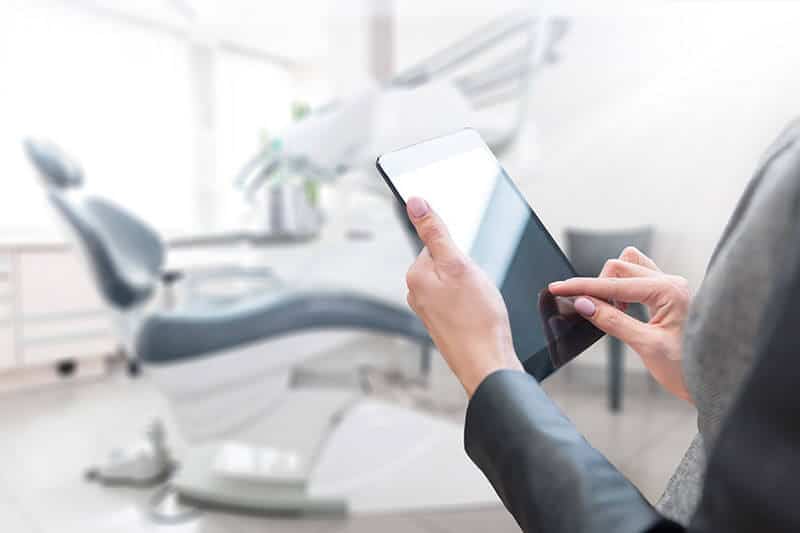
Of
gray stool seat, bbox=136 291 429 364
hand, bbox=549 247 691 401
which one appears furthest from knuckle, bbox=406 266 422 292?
gray stool seat, bbox=136 291 429 364

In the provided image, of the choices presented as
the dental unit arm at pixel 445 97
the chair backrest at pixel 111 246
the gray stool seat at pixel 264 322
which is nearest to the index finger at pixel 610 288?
the dental unit arm at pixel 445 97

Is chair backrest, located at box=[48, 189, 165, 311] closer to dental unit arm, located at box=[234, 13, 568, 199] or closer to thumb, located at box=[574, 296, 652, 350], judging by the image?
dental unit arm, located at box=[234, 13, 568, 199]

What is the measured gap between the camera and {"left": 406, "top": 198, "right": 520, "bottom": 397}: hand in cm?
27

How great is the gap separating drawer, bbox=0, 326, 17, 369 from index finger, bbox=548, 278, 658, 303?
2328 mm

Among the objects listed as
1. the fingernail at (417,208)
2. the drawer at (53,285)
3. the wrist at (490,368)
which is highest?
the fingernail at (417,208)

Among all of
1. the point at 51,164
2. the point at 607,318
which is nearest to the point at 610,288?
the point at 607,318

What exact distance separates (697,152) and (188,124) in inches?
94.0

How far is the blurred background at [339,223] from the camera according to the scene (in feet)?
1.52

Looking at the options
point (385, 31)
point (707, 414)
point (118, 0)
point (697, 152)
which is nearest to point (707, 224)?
point (697, 152)

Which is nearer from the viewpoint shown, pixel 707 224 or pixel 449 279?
pixel 449 279

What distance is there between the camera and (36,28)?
2.28 feet

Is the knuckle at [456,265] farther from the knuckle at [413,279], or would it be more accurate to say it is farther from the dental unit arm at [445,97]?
the dental unit arm at [445,97]

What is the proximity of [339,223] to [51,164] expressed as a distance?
610 mm

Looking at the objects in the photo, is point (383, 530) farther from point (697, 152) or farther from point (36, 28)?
point (36, 28)
